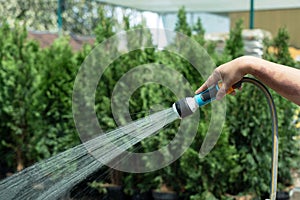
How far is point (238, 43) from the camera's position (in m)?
4.96

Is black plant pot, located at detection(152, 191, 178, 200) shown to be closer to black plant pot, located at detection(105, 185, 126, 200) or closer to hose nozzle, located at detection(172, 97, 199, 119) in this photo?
black plant pot, located at detection(105, 185, 126, 200)

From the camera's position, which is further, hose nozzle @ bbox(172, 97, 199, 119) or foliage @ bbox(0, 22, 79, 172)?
foliage @ bbox(0, 22, 79, 172)

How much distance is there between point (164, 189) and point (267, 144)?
1.02 m

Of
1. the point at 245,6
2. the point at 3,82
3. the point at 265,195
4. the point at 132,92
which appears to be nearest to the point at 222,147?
the point at 265,195

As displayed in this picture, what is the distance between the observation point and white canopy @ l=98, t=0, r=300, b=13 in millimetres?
8547

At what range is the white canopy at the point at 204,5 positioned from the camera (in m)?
8.55

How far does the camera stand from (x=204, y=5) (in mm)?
9094

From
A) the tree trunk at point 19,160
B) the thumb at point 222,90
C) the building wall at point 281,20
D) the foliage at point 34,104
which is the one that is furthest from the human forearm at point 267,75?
the building wall at point 281,20

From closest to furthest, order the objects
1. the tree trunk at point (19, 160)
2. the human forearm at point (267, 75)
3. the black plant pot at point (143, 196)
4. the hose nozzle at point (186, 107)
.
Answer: the human forearm at point (267, 75)
the hose nozzle at point (186, 107)
the black plant pot at point (143, 196)
the tree trunk at point (19, 160)

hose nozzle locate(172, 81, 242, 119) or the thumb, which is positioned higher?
the thumb

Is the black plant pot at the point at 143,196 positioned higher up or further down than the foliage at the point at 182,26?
further down

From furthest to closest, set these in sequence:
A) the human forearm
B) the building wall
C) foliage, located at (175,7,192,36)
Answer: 1. the building wall
2. foliage, located at (175,7,192,36)
3. the human forearm

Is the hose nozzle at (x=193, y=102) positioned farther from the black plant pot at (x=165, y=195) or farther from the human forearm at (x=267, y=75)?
the black plant pot at (x=165, y=195)

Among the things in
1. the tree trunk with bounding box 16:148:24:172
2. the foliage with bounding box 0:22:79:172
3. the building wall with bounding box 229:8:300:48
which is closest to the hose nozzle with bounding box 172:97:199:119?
the foliage with bounding box 0:22:79:172
